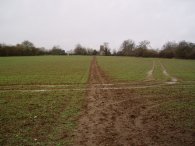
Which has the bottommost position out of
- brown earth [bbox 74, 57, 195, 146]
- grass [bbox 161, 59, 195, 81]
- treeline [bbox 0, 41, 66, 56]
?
grass [bbox 161, 59, 195, 81]

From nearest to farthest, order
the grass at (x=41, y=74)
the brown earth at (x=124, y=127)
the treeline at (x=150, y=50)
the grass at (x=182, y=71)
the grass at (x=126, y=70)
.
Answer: the brown earth at (x=124, y=127), the grass at (x=41, y=74), the grass at (x=126, y=70), the grass at (x=182, y=71), the treeline at (x=150, y=50)

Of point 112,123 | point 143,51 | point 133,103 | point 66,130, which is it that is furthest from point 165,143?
point 143,51

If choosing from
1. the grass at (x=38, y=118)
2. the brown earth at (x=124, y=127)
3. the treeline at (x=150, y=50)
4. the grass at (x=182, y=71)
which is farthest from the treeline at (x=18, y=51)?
the brown earth at (x=124, y=127)

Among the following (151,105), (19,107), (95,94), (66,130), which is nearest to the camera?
(66,130)

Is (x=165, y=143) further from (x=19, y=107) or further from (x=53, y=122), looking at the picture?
(x=19, y=107)

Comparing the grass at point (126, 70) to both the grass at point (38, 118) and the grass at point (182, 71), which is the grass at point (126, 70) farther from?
the grass at point (38, 118)

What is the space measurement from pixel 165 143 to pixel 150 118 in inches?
107

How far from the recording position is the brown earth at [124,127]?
7.61 meters

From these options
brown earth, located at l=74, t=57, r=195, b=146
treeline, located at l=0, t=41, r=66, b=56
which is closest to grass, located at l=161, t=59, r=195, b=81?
brown earth, located at l=74, t=57, r=195, b=146

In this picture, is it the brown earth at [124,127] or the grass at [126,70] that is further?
the grass at [126,70]

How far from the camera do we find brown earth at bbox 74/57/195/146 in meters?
7.61

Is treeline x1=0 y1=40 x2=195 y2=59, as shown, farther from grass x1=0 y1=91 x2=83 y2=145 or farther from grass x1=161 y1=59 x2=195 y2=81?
grass x1=0 y1=91 x2=83 y2=145

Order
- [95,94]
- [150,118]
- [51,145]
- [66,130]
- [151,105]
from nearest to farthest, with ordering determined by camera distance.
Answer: [51,145]
[66,130]
[150,118]
[151,105]
[95,94]

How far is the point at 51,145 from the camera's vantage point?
7.18 m
